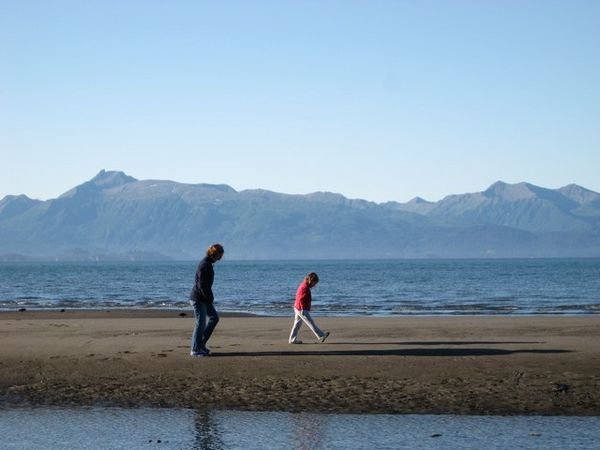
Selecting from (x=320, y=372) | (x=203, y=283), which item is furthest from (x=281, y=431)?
(x=203, y=283)

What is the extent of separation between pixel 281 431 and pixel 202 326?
18.1 feet

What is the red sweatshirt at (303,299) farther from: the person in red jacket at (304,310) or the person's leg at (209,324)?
the person's leg at (209,324)

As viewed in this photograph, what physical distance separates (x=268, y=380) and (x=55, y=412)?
10.8 ft

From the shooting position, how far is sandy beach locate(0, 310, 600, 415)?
1365 centimetres

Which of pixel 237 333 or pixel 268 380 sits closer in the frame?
pixel 268 380

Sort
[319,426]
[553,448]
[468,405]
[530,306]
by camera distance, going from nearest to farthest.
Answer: [553,448], [319,426], [468,405], [530,306]

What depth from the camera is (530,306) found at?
141 ft

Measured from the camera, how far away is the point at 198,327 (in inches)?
684

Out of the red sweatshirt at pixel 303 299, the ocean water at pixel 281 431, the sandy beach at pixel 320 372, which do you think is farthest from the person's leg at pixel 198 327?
the ocean water at pixel 281 431

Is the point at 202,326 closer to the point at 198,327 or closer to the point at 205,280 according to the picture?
the point at 198,327

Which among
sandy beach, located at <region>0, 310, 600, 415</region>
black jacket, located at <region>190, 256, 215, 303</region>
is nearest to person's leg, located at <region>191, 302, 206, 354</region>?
black jacket, located at <region>190, 256, 215, 303</region>

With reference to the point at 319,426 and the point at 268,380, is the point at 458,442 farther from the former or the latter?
the point at 268,380

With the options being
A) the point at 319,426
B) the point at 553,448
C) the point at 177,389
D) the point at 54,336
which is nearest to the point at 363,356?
the point at 177,389

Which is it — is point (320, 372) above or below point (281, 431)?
above
